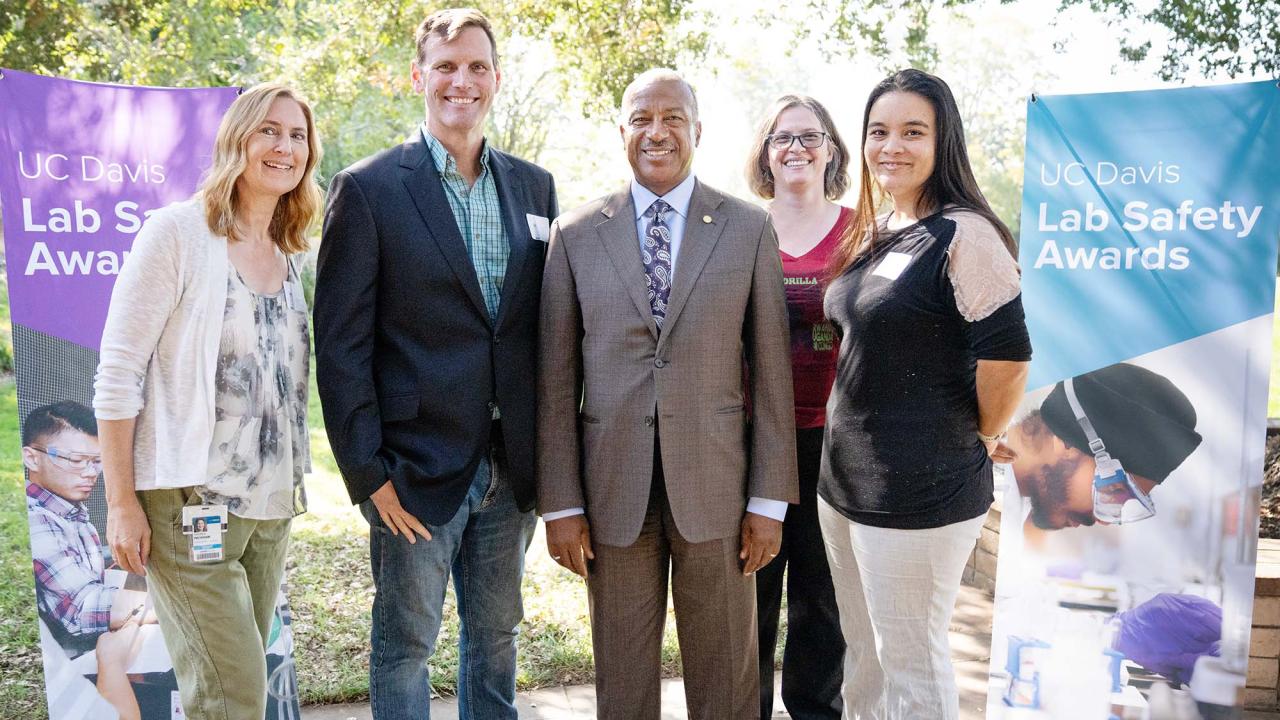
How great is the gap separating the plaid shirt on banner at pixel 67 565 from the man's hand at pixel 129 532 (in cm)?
103

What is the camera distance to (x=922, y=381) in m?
2.27

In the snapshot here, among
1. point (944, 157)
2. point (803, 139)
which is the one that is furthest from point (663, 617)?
point (803, 139)

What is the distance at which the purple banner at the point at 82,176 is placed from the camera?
2865 mm

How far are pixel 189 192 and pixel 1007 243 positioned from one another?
7.81 feet

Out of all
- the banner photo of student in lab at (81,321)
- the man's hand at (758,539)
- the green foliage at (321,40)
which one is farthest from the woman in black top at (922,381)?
the green foliage at (321,40)

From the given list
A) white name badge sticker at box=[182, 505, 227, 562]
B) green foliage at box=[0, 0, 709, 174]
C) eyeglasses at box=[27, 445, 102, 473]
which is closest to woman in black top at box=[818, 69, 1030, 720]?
white name badge sticker at box=[182, 505, 227, 562]

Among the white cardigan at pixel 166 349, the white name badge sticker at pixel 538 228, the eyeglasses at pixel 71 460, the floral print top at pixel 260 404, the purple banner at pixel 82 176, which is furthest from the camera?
the eyeglasses at pixel 71 460

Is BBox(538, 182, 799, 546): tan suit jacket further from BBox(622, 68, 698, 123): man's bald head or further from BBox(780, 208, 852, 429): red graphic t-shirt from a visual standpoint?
BBox(780, 208, 852, 429): red graphic t-shirt

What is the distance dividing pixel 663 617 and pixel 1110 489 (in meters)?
1.61

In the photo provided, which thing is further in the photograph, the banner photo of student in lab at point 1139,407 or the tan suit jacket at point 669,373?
the banner photo of student in lab at point 1139,407

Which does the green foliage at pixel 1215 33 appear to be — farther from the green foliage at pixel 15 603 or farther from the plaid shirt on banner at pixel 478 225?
the green foliage at pixel 15 603

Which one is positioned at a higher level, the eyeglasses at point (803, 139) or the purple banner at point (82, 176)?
the eyeglasses at point (803, 139)

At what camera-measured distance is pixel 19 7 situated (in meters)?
4.87

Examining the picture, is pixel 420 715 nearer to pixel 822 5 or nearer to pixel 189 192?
pixel 189 192
